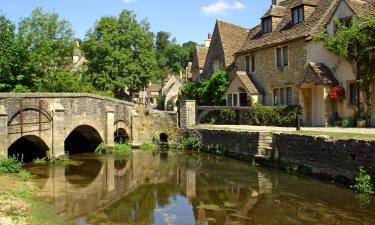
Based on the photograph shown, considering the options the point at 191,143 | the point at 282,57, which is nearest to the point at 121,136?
the point at 191,143

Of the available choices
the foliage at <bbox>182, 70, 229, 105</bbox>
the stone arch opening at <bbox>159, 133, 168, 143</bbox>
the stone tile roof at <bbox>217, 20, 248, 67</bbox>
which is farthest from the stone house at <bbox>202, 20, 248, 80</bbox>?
the stone arch opening at <bbox>159, 133, 168, 143</bbox>

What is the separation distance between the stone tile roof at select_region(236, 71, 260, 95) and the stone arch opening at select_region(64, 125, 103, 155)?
12.4 m

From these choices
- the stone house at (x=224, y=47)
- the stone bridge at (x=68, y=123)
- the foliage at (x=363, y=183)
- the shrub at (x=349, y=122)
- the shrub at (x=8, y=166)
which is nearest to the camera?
the foliage at (x=363, y=183)

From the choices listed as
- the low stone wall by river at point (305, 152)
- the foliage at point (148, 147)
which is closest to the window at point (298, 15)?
the low stone wall by river at point (305, 152)

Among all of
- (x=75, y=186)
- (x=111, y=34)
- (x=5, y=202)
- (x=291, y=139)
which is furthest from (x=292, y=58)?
(x=111, y=34)

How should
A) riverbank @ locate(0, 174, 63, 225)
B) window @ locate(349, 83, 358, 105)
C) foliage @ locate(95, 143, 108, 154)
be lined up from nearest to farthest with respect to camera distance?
riverbank @ locate(0, 174, 63, 225), window @ locate(349, 83, 358, 105), foliage @ locate(95, 143, 108, 154)

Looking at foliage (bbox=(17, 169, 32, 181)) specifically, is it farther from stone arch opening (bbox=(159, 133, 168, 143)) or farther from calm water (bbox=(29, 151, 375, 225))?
stone arch opening (bbox=(159, 133, 168, 143))

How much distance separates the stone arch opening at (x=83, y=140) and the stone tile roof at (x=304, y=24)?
47.2 feet

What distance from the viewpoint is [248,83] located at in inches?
1358

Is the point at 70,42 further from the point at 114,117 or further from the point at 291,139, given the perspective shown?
the point at 291,139

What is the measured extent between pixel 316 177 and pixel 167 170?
733 centimetres

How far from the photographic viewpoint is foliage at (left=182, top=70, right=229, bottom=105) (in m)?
38.3

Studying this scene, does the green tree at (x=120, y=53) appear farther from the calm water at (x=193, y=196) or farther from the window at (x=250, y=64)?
the calm water at (x=193, y=196)

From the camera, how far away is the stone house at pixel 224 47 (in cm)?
3956
